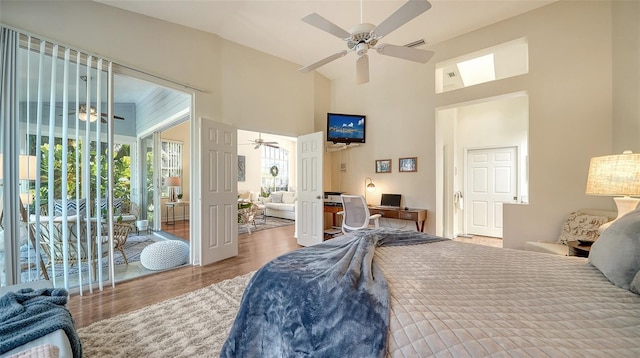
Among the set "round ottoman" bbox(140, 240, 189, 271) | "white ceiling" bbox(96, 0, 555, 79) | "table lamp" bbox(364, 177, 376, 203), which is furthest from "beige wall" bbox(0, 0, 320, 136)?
"round ottoman" bbox(140, 240, 189, 271)

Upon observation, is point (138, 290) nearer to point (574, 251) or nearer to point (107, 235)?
point (107, 235)

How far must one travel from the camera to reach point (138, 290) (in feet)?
8.67

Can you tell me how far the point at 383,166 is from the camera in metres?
4.78

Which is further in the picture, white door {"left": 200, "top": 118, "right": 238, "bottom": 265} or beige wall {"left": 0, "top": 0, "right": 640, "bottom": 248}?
white door {"left": 200, "top": 118, "right": 238, "bottom": 265}

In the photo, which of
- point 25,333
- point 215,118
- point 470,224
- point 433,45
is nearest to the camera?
point 25,333

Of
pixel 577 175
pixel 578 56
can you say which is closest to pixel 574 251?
pixel 577 175

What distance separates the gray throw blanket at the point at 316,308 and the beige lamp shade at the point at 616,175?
213 centimetres

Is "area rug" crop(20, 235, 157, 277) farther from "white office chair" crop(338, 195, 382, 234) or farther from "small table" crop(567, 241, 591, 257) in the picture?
"small table" crop(567, 241, 591, 257)

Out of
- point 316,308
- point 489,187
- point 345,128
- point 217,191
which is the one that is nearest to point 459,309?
point 316,308

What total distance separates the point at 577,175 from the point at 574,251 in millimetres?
1353

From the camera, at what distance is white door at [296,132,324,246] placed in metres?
4.43

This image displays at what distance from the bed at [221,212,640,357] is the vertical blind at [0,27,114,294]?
2.37 meters

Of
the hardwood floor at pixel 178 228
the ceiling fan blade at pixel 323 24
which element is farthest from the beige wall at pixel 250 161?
the ceiling fan blade at pixel 323 24

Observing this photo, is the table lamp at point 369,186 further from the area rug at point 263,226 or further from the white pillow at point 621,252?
the white pillow at point 621,252
